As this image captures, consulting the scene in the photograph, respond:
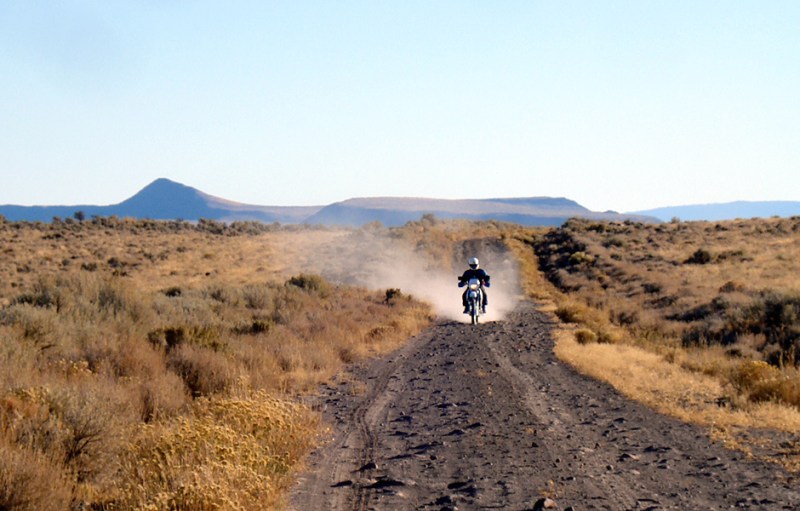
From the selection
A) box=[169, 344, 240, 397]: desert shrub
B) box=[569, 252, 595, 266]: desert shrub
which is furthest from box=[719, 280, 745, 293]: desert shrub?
box=[169, 344, 240, 397]: desert shrub

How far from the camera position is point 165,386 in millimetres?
9945

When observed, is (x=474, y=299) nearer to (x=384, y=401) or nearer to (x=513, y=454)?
(x=384, y=401)

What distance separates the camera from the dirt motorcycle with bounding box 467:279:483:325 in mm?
A: 23475

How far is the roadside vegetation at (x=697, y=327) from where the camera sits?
1116 cm

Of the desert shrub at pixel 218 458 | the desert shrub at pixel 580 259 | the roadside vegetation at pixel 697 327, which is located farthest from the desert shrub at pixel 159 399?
the desert shrub at pixel 580 259

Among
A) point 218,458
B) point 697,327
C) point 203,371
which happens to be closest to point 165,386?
point 203,371

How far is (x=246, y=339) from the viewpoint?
16234 mm

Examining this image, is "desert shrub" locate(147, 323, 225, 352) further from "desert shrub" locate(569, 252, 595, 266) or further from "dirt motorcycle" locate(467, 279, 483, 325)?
"desert shrub" locate(569, 252, 595, 266)

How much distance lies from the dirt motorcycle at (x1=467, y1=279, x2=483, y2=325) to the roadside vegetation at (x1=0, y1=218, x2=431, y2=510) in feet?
6.28

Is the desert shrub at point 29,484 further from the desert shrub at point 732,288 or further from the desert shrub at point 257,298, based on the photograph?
the desert shrub at point 732,288

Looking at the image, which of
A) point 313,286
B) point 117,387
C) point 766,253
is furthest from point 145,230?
point 117,387

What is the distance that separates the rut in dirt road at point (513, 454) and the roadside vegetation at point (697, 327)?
88 cm

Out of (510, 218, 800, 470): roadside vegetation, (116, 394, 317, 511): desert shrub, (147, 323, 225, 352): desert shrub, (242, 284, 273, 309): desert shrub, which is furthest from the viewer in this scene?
(242, 284, 273, 309): desert shrub

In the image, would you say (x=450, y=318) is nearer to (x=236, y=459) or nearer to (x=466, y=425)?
(x=466, y=425)
